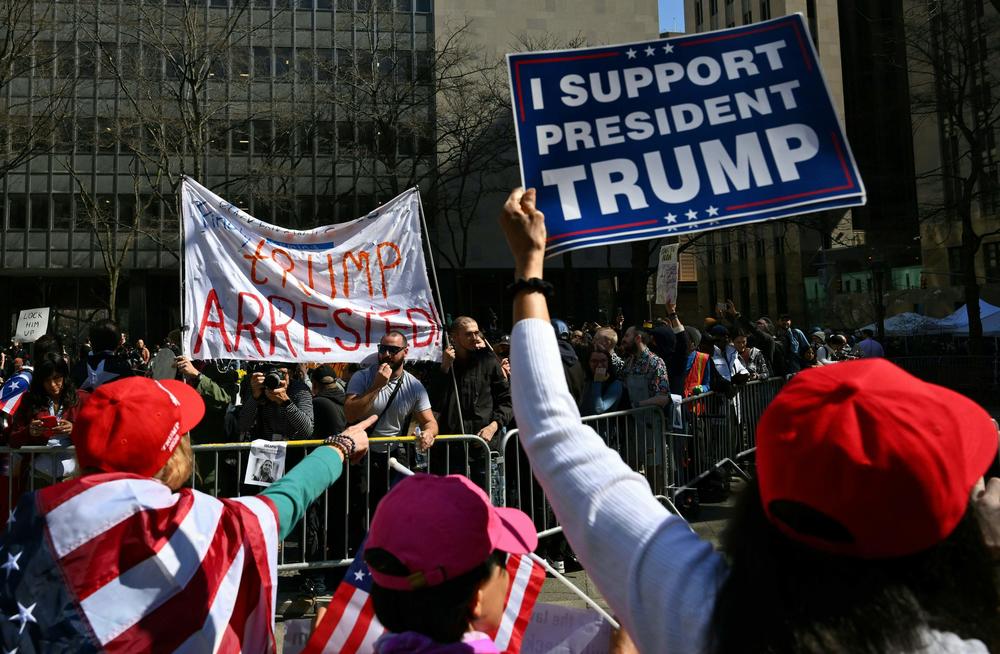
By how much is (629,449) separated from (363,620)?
5.53 meters

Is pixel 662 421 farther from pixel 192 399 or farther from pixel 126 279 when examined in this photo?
pixel 126 279

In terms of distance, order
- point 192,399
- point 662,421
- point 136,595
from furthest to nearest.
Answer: point 662,421
point 192,399
point 136,595

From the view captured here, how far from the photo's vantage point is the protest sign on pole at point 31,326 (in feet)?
63.7

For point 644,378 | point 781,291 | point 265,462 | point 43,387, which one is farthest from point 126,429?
point 781,291

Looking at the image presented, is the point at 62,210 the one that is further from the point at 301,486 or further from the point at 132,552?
the point at 132,552

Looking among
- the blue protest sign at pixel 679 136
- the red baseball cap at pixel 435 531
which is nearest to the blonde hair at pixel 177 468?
the red baseball cap at pixel 435 531

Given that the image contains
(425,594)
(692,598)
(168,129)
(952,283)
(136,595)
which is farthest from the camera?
(952,283)

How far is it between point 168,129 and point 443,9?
1543cm

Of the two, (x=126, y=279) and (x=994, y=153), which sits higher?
(x=994, y=153)

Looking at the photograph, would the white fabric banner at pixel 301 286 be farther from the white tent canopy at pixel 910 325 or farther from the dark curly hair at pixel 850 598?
the white tent canopy at pixel 910 325

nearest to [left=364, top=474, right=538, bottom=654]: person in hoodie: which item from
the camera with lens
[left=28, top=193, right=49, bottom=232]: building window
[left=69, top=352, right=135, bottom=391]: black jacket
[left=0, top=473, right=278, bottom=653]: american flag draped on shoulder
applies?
[left=0, top=473, right=278, bottom=653]: american flag draped on shoulder

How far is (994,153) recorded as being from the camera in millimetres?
34031

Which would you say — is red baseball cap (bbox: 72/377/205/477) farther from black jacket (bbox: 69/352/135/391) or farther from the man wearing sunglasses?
black jacket (bbox: 69/352/135/391)

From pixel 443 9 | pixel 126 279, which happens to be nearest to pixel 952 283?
pixel 443 9
